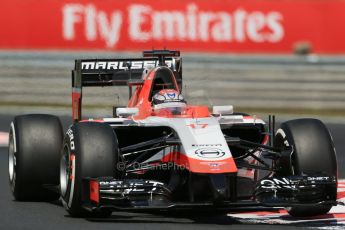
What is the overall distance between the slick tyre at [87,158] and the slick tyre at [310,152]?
5.22 feet

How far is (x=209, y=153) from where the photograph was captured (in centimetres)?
989

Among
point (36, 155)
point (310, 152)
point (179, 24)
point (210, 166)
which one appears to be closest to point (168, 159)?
point (210, 166)

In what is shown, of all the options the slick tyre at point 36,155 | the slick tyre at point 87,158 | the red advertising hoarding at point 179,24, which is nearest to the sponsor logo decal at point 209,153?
the slick tyre at point 87,158

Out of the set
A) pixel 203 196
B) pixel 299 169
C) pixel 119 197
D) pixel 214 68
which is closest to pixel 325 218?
pixel 299 169

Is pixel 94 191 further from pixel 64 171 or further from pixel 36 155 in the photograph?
pixel 36 155

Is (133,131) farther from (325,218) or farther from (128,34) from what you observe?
(128,34)

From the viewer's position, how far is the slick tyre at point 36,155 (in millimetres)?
11211

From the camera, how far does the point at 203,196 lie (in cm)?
1004

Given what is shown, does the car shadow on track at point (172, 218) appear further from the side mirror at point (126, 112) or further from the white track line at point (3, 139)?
the white track line at point (3, 139)

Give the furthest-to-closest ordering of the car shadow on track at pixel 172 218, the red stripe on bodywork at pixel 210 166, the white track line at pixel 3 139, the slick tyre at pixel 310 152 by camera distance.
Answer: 1. the white track line at pixel 3 139
2. the slick tyre at pixel 310 152
3. the car shadow on track at pixel 172 218
4. the red stripe on bodywork at pixel 210 166

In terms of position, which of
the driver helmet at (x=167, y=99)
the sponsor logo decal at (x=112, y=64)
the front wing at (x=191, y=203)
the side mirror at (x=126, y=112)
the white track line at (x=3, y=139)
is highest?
the sponsor logo decal at (x=112, y=64)

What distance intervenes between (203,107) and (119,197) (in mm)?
1581

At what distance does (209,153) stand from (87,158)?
101 cm

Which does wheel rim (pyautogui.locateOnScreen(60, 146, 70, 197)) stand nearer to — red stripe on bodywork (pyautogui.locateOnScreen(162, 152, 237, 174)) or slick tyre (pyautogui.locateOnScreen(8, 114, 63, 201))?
slick tyre (pyautogui.locateOnScreen(8, 114, 63, 201))
